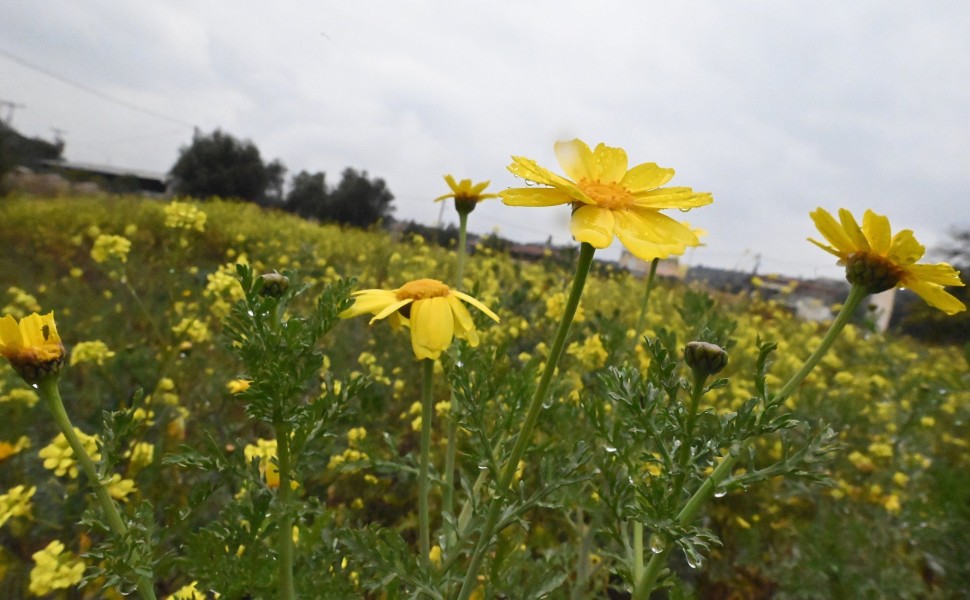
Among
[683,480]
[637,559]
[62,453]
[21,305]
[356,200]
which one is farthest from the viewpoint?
[356,200]

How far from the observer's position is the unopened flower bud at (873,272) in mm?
731

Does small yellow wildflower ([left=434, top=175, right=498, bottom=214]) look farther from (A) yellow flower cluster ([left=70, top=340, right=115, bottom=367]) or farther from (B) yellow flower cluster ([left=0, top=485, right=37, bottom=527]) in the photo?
(A) yellow flower cluster ([left=70, top=340, right=115, bottom=367])

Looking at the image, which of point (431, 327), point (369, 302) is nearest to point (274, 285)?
point (369, 302)

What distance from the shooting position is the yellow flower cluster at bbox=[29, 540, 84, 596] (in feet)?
3.79

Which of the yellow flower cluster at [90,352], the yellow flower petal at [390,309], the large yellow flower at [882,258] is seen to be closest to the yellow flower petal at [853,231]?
the large yellow flower at [882,258]

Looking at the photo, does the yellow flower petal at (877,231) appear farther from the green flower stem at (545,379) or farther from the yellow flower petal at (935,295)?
the green flower stem at (545,379)

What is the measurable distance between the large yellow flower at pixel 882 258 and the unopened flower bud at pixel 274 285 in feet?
2.29

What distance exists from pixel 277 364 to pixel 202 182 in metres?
17.1

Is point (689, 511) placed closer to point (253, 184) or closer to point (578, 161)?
point (578, 161)

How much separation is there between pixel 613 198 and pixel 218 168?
17.3m

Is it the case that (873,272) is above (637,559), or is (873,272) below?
above

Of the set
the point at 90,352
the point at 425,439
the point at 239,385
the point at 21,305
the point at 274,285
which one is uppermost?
the point at 274,285

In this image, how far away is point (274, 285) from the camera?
0.80 meters

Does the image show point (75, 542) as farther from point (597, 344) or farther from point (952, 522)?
point (952, 522)
